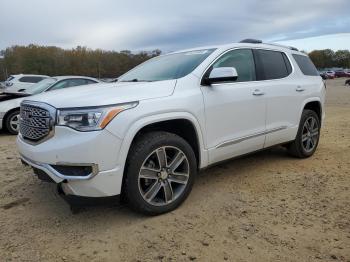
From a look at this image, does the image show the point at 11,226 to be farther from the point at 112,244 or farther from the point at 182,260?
the point at 182,260

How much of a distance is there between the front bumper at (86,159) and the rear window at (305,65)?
12.4 feet

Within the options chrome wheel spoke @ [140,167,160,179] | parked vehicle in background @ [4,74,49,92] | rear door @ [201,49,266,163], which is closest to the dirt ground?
chrome wheel spoke @ [140,167,160,179]

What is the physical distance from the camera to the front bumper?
3.52 metres

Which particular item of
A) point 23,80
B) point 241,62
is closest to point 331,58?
point 23,80

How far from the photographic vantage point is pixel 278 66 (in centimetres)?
577

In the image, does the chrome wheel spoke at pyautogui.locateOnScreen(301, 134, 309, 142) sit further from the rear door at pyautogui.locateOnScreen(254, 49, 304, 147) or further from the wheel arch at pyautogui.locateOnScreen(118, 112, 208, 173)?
the wheel arch at pyautogui.locateOnScreen(118, 112, 208, 173)

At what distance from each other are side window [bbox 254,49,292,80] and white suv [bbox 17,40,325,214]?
2cm

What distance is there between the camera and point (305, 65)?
643 centimetres

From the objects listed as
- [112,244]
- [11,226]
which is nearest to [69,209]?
[11,226]

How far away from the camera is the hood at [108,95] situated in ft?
12.1

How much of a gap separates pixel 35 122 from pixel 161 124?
125 centimetres

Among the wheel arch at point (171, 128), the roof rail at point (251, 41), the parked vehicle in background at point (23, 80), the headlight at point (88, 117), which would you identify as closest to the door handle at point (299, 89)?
the roof rail at point (251, 41)

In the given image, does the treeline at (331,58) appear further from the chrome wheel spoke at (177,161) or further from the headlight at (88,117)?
the headlight at (88,117)

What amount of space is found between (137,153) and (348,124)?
7503 millimetres
